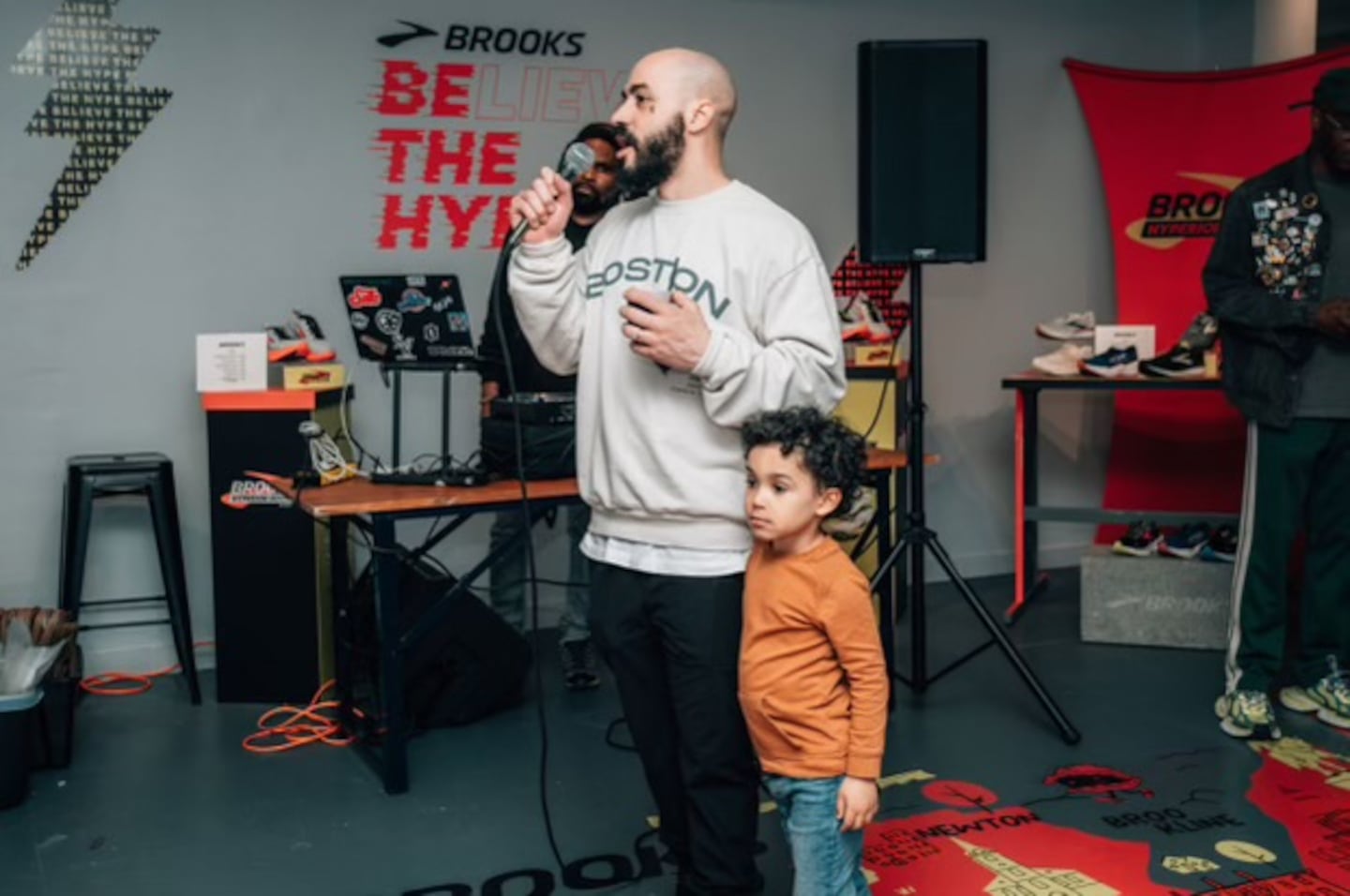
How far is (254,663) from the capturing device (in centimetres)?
417

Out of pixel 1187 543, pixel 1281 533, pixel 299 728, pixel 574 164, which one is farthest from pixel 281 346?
pixel 1187 543

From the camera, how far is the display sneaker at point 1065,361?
17.0ft

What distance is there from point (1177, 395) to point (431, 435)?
3.21 m

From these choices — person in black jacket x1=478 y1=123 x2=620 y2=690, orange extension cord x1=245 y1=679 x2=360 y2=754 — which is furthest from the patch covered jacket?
orange extension cord x1=245 y1=679 x2=360 y2=754

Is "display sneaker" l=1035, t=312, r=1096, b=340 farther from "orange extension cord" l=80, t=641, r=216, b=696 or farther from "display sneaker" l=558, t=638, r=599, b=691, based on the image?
"orange extension cord" l=80, t=641, r=216, b=696

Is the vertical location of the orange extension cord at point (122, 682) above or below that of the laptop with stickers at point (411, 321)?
below

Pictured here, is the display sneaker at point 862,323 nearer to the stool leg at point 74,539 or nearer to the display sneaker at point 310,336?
the display sneaker at point 310,336

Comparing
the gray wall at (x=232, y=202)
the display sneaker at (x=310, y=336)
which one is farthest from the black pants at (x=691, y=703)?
the gray wall at (x=232, y=202)

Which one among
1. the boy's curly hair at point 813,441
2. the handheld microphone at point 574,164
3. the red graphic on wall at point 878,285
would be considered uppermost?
the handheld microphone at point 574,164

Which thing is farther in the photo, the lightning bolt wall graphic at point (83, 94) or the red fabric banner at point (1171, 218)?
the red fabric banner at point (1171, 218)

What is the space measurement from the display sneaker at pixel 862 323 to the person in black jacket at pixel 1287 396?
141 cm

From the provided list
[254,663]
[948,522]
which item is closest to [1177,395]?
[948,522]

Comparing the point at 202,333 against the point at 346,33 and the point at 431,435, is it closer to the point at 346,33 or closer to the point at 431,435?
the point at 431,435

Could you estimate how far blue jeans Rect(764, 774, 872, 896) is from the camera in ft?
6.98
